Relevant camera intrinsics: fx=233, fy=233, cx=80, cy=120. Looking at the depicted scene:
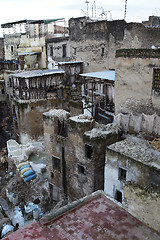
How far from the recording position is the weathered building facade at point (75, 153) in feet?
44.8

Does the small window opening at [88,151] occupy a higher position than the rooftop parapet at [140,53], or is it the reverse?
the rooftop parapet at [140,53]

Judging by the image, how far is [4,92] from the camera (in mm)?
35469

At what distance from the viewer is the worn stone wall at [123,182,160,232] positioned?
7324mm

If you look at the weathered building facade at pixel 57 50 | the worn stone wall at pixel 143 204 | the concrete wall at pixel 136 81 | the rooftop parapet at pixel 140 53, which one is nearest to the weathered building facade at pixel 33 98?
the weathered building facade at pixel 57 50

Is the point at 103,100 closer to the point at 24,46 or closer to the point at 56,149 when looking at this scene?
the point at 56,149

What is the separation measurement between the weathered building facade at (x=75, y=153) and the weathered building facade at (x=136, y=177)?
1689 millimetres

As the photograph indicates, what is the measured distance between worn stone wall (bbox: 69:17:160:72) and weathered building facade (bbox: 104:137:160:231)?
12.2 metres

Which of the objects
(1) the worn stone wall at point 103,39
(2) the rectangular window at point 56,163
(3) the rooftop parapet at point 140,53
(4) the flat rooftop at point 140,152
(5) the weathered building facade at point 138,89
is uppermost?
(1) the worn stone wall at point 103,39

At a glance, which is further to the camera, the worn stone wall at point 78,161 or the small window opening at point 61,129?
the small window opening at point 61,129

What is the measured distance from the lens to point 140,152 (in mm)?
11055

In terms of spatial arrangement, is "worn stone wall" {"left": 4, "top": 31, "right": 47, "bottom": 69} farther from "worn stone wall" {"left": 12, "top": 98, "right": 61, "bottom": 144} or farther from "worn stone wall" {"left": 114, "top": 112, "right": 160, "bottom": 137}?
"worn stone wall" {"left": 114, "top": 112, "right": 160, "bottom": 137}

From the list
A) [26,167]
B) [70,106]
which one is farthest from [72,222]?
[70,106]

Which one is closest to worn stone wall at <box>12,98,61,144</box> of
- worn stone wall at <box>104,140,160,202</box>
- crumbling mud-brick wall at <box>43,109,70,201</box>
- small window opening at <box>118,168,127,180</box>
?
crumbling mud-brick wall at <box>43,109,70,201</box>

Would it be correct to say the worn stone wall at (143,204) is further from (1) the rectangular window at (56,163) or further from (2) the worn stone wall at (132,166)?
(1) the rectangular window at (56,163)
